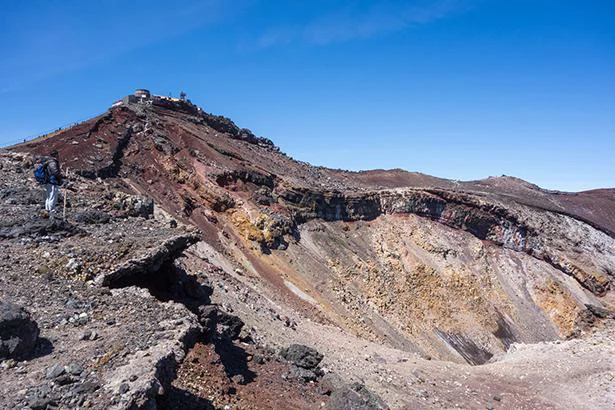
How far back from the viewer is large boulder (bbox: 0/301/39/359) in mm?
6672

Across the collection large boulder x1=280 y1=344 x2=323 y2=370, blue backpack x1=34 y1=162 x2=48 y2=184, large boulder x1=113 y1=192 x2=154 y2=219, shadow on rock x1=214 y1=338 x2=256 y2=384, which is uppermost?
blue backpack x1=34 y1=162 x2=48 y2=184

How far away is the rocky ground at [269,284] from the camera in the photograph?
7.84 meters

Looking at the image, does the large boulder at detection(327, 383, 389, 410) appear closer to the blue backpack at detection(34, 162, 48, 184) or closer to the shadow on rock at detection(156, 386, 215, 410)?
the shadow on rock at detection(156, 386, 215, 410)

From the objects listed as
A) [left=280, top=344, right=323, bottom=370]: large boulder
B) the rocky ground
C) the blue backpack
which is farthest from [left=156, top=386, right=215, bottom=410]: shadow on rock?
the blue backpack

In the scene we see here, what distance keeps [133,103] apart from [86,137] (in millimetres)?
8902

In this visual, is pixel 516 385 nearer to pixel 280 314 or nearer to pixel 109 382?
pixel 280 314

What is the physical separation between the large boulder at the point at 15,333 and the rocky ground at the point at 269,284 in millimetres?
27

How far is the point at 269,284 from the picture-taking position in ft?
79.5

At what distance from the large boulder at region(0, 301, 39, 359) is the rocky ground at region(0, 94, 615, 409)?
0.09 feet

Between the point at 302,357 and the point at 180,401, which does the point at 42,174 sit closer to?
the point at 180,401

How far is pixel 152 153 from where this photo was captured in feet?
98.6

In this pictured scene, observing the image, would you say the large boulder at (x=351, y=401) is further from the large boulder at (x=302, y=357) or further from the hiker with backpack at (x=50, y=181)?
the hiker with backpack at (x=50, y=181)

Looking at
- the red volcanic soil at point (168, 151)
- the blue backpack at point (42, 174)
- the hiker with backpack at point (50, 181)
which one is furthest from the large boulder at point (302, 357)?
the red volcanic soil at point (168, 151)

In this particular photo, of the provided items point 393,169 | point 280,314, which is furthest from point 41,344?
point 393,169
